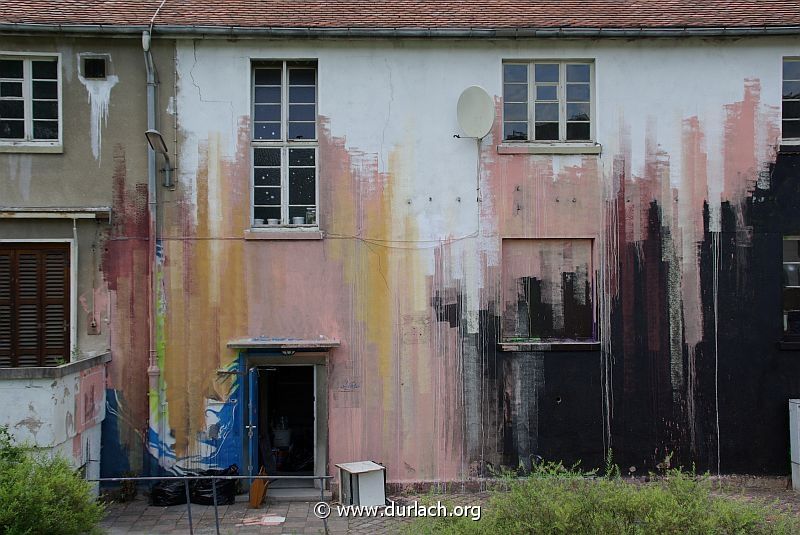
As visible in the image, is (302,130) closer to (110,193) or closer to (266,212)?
(266,212)

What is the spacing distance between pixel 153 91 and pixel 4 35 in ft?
7.41

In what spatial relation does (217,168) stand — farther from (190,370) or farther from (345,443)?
(345,443)

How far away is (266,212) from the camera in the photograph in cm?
1069

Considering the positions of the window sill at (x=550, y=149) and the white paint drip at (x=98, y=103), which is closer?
the white paint drip at (x=98, y=103)

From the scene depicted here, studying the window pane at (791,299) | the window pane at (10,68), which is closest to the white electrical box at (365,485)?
the window pane at (791,299)

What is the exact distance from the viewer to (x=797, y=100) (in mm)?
10961

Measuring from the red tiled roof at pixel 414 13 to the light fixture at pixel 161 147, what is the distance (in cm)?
184

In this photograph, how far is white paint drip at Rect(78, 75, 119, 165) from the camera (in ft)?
34.3

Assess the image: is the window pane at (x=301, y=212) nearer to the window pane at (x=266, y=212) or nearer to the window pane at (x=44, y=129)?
the window pane at (x=266, y=212)

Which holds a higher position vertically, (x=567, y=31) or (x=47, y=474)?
(x=567, y=31)

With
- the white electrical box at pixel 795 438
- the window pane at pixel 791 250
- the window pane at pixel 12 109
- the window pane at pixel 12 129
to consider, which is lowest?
the white electrical box at pixel 795 438

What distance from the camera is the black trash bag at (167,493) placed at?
9852mm

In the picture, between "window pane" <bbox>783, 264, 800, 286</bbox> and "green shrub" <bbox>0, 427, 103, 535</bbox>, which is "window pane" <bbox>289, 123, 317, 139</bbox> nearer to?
"green shrub" <bbox>0, 427, 103, 535</bbox>

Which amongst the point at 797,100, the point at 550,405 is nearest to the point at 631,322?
the point at 550,405
